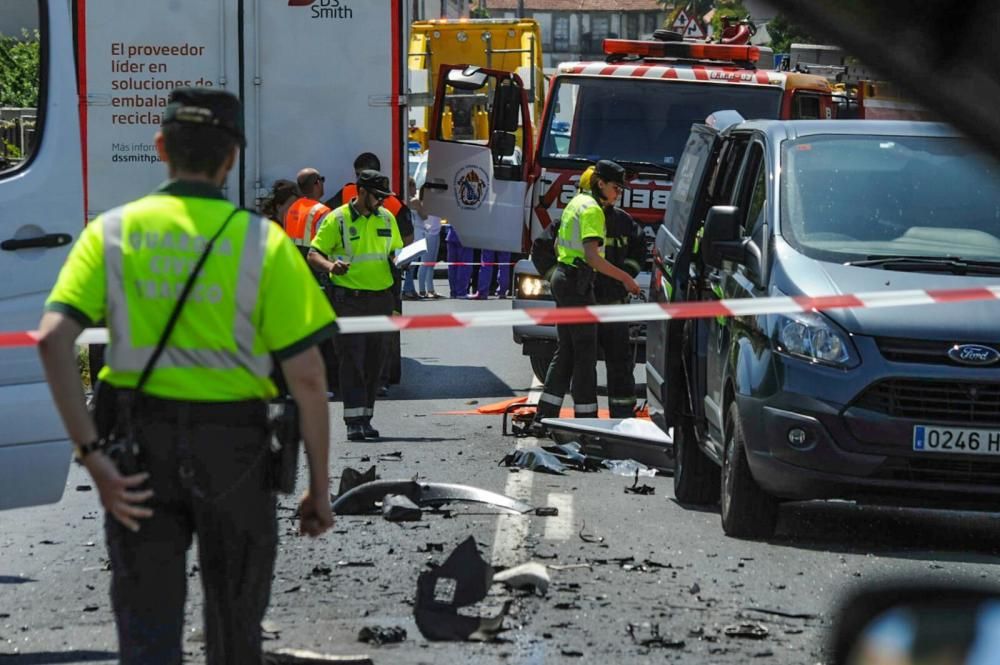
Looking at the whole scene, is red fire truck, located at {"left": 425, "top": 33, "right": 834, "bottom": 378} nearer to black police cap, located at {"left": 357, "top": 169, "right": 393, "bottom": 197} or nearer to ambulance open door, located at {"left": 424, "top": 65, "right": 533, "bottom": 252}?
ambulance open door, located at {"left": 424, "top": 65, "right": 533, "bottom": 252}

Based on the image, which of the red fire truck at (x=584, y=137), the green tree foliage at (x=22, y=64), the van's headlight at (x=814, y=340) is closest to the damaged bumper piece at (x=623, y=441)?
the van's headlight at (x=814, y=340)

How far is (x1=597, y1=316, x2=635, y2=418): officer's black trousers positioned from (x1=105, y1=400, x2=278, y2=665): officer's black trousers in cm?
747

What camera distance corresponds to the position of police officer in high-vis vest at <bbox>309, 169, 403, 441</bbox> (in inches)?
449

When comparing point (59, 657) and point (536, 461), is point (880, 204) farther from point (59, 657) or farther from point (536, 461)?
point (59, 657)

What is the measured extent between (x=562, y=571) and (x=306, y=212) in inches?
271

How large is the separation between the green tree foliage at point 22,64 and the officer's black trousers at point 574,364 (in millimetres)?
4086

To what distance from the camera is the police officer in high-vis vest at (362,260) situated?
1141 cm

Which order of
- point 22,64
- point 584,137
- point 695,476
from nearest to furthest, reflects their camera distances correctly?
1. point 22,64
2. point 695,476
3. point 584,137

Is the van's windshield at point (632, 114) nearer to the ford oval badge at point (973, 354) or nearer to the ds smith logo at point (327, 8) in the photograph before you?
the ds smith logo at point (327, 8)

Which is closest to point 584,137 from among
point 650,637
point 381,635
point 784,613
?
point 784,613

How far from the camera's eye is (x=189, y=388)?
12.9 ft

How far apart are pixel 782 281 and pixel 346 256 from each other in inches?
200

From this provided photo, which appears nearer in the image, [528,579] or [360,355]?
[528,579]

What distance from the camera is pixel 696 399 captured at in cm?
852
